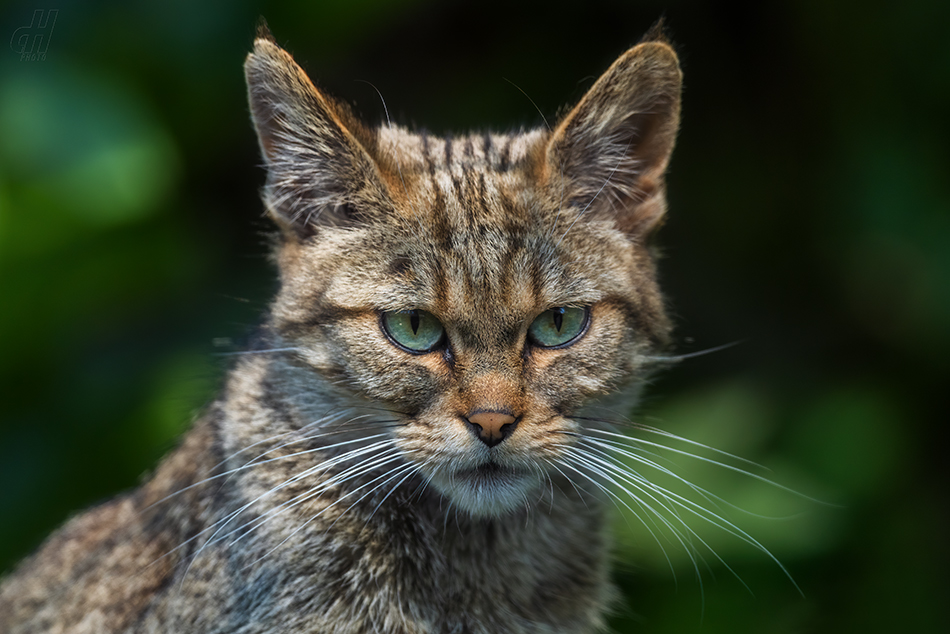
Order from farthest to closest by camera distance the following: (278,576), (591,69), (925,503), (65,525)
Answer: (591,69), (925,503), (65,525), (278,576)

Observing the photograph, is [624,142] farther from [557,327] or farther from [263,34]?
[263,34]

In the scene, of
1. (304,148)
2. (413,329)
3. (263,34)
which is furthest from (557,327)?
(263,34)

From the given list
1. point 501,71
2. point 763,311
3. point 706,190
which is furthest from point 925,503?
point 501,71

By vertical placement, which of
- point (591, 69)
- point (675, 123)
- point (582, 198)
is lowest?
point (582, 198)

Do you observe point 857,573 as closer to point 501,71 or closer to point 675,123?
point 675,123

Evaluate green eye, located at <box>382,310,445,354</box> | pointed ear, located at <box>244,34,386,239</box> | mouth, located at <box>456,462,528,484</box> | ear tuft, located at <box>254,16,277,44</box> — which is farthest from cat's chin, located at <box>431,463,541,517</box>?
ear tuft, located at <box>254,16,277,44</box>

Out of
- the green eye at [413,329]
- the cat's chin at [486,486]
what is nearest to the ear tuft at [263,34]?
the green eye at [413,329]

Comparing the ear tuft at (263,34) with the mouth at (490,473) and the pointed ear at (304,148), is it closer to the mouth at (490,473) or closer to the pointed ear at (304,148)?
the pointed ear at (304,148)
